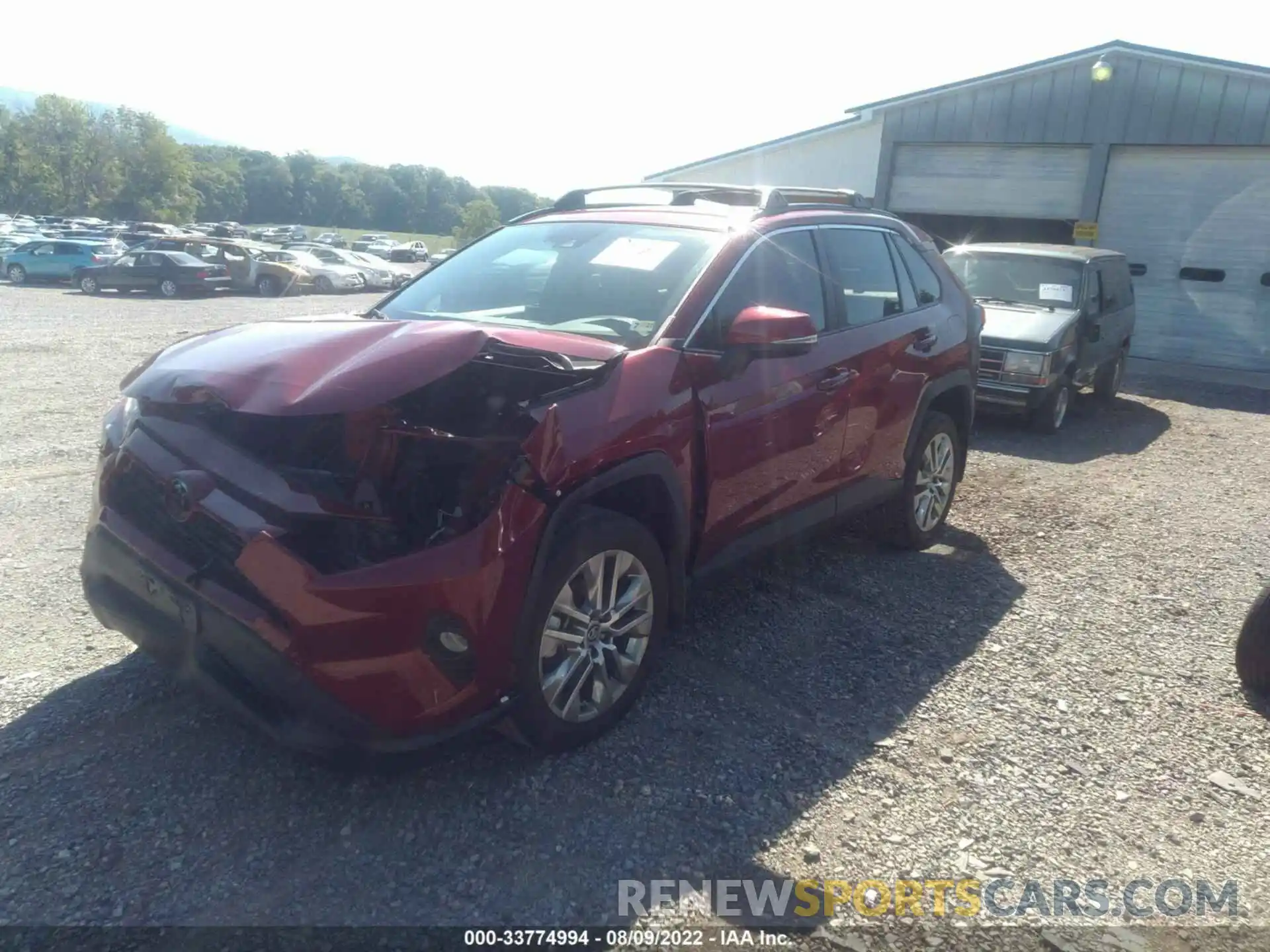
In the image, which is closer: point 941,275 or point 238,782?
point 238,782

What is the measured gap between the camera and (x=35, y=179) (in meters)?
80.2

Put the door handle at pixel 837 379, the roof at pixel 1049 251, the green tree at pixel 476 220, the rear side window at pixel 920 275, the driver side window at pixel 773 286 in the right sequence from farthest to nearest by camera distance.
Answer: the green tree at pixel 476 220 < the roof at pixel 1049 251 < the rear side window at pixel 920 275 < the door handle at pixel 837 379 < the driver side window at pixel 773 286

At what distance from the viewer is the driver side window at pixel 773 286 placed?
12.2 ft

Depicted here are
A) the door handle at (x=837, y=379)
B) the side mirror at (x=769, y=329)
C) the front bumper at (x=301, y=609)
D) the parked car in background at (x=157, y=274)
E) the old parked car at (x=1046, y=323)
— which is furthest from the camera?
the parked car in background at (x=157, y=274)

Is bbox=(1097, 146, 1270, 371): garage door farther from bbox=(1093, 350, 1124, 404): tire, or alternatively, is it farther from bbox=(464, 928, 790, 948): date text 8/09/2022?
bbox=(464, 928, 790, 948): date text 8/09/2022

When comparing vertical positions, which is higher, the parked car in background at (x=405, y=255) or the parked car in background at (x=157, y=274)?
the parked car in background at (x=157, y=274)

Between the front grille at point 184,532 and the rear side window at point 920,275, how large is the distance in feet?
12.3

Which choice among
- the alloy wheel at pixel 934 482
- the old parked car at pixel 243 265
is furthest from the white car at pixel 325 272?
the alloy wheel at pixel 934 482

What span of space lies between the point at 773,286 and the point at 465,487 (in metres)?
1.82

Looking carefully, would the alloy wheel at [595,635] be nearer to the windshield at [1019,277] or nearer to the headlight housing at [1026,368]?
the headlight housing at [1026,368]

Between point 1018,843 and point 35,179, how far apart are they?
95.8 m

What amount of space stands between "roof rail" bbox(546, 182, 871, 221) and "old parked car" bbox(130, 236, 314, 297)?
975 inches

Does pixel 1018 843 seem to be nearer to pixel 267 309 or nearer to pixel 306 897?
pixel 306 897

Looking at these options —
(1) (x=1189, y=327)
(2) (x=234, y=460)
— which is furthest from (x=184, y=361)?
(1) (x=1189, y=327)
